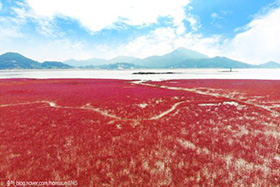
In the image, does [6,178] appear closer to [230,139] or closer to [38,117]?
[38,117]

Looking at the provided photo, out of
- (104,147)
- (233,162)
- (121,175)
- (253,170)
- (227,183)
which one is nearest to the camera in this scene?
(227,183)

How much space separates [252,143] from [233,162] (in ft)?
11.3

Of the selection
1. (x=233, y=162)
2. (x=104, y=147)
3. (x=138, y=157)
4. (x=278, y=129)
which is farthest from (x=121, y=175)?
(x=278, y=129)

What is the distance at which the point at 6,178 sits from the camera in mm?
5723

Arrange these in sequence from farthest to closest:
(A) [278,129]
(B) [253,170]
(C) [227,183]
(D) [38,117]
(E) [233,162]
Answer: (D) [38,117]
(A) [278,129]
(E) [233,162]
(B) [253,170]
(C) [227,183]

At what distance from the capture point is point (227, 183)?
18.7ft

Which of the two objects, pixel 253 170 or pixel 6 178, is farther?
pixel 253 170

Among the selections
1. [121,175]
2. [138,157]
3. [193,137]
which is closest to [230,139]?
[193,137]

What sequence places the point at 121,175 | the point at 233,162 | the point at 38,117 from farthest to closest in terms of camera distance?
the point at 38,117, the point at 233,162, the point at 121,175

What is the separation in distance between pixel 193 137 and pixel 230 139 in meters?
2.67

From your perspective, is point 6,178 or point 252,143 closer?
point 6,178

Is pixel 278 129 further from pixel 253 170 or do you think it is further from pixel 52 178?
pixel 52 178

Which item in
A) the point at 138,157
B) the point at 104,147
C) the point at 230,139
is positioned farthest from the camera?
the point at 230,139

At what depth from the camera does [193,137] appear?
33.6 ft
